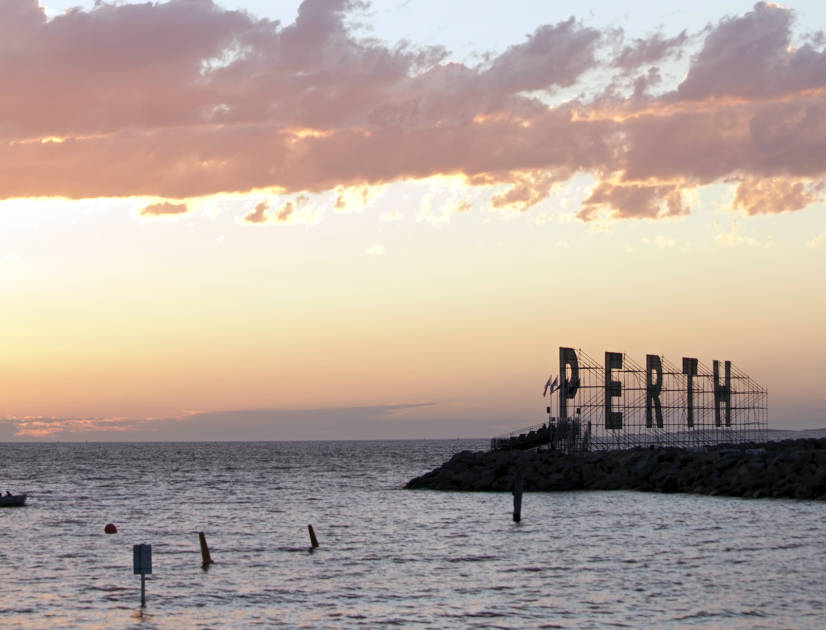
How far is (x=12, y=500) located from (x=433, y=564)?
44.7m

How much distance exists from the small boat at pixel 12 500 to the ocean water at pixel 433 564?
1790mm

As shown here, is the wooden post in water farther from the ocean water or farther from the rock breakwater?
the rock breakwater

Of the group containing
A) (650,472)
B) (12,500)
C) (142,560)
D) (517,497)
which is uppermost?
(142,560)

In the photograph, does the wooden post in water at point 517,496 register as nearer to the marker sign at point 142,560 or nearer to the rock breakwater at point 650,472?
the rock breakwater at point 650,472

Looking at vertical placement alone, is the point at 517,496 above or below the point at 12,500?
above

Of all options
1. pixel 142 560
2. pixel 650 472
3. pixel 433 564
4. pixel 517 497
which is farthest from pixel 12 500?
pixel 142 560

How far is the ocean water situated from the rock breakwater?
2.98 meters

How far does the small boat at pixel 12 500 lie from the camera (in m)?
78.4

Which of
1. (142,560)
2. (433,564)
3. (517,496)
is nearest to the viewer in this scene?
(142,560)

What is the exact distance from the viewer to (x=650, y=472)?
8194 centimetres

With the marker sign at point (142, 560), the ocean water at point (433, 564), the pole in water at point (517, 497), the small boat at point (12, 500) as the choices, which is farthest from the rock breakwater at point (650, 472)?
the marker sign at point (142, 560)

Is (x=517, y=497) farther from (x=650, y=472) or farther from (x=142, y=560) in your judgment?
(x=142, y=560)

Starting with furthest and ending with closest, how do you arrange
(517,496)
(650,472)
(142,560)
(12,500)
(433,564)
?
(650,472) → (12,500) → (517,496) → (433,564) → (142,560)

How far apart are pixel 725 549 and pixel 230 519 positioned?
32255 mm
